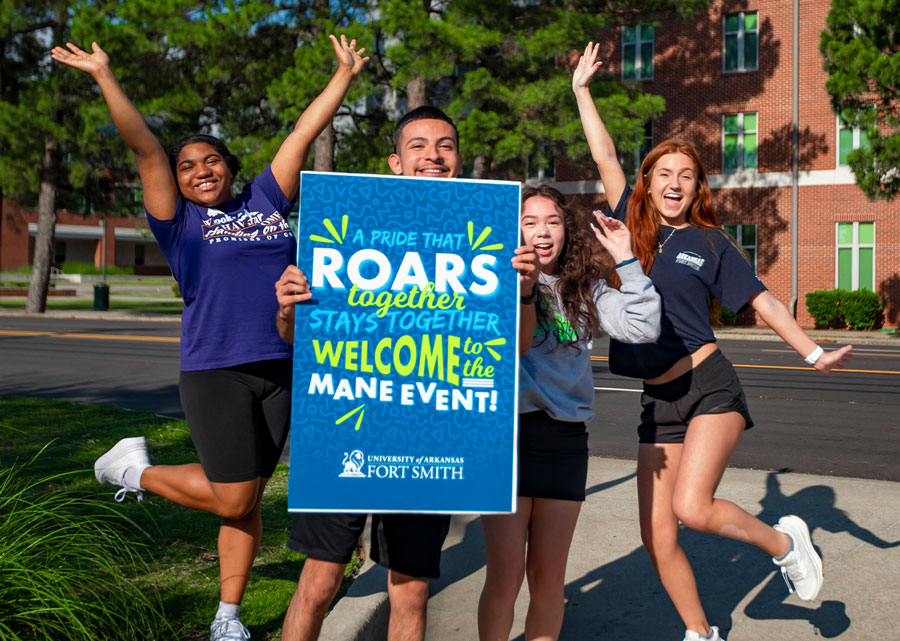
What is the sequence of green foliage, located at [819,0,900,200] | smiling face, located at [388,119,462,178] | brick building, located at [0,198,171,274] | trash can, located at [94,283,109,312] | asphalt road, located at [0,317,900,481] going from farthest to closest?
brick building, located at [0,198,171,274] → trash can, located at [94,283,109,312] → green foliage, located at [819,0,900,200] → asphalt road, located at [0,317,900,481] → smiling face, located at [388,119,462,178]

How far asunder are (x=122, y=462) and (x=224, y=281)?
1126 millimetres

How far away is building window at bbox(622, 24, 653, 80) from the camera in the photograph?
3077 centimetres

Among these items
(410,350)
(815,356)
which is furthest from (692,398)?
(410,350)

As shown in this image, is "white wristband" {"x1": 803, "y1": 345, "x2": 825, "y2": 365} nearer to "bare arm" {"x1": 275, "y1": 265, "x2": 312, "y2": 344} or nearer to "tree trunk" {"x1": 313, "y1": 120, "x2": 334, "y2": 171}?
"bare arm" {"x1": 275, "y1": 265, "x2": 312, "y2": 344}

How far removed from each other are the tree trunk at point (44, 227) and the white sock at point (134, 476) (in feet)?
92.6

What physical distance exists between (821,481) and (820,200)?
24.3 metres

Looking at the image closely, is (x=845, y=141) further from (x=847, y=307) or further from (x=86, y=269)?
(x=86, y=269)

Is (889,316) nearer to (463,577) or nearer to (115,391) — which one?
(115,391)

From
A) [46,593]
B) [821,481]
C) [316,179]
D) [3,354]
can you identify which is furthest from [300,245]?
[3,354]

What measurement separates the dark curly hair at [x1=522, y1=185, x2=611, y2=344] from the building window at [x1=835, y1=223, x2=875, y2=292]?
27.3 metres

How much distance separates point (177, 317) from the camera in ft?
93.6

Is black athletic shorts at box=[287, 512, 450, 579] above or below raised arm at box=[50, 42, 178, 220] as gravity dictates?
below

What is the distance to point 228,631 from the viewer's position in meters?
3.41

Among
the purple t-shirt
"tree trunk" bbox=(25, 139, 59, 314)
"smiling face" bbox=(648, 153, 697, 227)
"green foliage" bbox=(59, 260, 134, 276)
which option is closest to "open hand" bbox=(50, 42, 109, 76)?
the purple t-shirt
